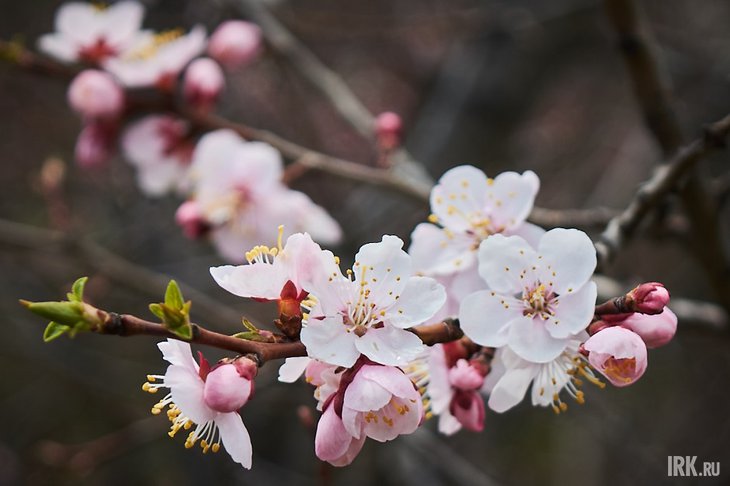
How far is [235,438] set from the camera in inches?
42.1

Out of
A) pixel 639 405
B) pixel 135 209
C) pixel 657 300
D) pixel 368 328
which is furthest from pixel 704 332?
pixel 135 209

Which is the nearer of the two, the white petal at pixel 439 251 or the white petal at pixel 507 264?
the white petal at pixel 507 264

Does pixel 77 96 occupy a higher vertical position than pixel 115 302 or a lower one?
higher

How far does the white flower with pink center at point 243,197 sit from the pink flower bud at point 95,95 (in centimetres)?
29

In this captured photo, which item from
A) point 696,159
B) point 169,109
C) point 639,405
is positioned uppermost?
point 169,109

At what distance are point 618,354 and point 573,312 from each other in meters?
0.14

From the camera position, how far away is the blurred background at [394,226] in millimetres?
3133

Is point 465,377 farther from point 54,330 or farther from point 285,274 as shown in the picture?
point 54,330

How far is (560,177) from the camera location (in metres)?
4.36

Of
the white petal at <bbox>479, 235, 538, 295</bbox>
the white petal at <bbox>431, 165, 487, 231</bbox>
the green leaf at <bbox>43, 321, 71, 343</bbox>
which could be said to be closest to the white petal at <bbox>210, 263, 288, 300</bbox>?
the green leaf at <bbox>43, 321, 71, 343</bbox>

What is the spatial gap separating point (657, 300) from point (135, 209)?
333 cm

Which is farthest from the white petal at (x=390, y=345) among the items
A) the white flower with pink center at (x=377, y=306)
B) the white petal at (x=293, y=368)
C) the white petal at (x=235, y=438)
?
the white petal at (x=235, y=438)

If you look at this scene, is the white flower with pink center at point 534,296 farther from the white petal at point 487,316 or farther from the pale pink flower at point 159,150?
the pale pink flower at point 159,150

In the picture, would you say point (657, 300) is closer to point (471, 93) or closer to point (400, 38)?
point (471, 93)
